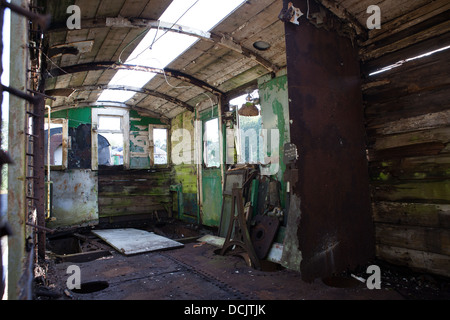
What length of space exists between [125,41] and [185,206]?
18.0 ft

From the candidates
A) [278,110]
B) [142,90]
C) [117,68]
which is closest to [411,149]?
[278,110]

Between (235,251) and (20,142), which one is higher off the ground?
(20,142)

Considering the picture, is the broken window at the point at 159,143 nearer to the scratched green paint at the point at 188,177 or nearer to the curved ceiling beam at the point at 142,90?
the scratched green paint at the point at 188,177

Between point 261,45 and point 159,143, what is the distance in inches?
245

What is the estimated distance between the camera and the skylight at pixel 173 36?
4.57 m

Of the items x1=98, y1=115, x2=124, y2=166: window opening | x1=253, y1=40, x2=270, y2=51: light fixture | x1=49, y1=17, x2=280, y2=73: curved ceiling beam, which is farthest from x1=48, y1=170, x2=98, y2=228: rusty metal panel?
x1=253, y1=40, x2=270, y2=51: light fixture

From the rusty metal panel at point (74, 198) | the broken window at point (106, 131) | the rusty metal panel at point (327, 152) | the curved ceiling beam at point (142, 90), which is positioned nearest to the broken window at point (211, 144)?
the curved ceiling beam at point (142, 90)

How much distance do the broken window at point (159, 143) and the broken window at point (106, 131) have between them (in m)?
0.87

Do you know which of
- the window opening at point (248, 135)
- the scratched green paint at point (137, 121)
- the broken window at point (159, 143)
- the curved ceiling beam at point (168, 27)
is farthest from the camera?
the broken window at point (159, 143)

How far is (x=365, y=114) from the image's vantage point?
459cm

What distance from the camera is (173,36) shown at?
5.44m
